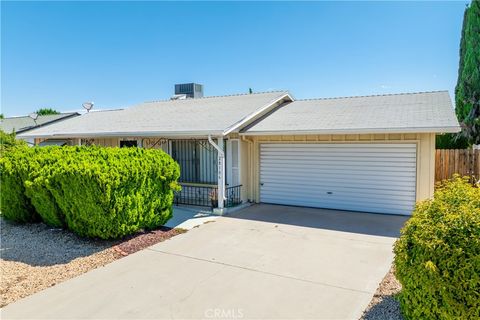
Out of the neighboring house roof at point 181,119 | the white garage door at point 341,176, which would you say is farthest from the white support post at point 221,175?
the white garage door at point 341,176

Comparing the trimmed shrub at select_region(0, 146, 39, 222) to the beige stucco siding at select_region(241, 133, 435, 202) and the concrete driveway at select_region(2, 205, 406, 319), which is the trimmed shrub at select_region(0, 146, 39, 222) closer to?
the concrete driveway at select_region(2, 205, 406, 319)

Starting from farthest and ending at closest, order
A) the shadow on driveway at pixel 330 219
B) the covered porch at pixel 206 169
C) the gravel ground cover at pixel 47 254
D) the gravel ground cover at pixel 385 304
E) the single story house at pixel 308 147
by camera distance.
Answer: the covered porch at pixel 206 169 < the single story house at pixel 308 147 < the shadow on driveway at pixel 330 219 < the gravel ground cover at pixel 47 254 < the gravel ground cover at pixel 385 304

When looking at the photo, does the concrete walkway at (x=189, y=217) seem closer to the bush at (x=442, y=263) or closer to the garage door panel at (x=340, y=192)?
the garage door panel at (x=340, y=192)

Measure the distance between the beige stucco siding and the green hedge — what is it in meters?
3.72

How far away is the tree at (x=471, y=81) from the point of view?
17067mm

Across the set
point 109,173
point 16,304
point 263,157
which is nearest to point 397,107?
point 263,157

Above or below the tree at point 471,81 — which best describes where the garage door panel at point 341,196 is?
below

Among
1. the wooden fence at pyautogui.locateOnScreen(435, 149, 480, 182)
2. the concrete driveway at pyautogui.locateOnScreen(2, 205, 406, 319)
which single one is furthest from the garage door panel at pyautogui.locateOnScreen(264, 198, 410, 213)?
the wooden fence at pyautogui.locateOnScreen(435, 149, 480, 182)

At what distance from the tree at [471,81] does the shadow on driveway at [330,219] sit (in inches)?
480

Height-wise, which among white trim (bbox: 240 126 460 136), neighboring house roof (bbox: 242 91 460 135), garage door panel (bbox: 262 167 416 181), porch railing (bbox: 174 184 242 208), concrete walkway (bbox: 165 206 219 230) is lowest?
concrete walkway (bbox: 165 206 219 230)

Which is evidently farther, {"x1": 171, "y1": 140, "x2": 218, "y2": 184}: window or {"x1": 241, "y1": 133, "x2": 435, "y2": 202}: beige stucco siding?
{"x1": 171, "y1": 140, "x2": 218, "y2": 184}: window

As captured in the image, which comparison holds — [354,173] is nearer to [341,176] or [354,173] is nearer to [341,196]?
[341,176]

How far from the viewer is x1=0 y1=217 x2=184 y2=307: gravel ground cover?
5.23 meters

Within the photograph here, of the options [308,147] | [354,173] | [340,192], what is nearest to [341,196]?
[340,192]
